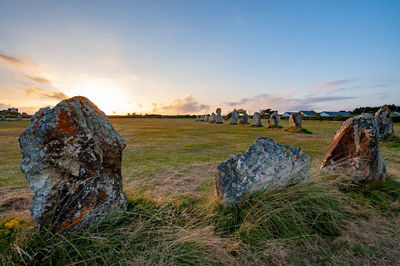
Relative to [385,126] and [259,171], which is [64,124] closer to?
[259,171]

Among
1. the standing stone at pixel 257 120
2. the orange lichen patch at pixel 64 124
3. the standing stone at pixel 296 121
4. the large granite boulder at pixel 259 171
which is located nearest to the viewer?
the orange lichen patch at pixel 64 124

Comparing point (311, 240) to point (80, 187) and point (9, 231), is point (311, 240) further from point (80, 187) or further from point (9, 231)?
point (9, 231)

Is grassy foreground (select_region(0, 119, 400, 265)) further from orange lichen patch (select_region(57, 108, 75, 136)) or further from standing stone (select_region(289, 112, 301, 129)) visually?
standing stone (select_region(289, 112, 301, 129))

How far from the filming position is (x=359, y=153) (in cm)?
423

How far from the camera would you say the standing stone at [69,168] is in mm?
2400

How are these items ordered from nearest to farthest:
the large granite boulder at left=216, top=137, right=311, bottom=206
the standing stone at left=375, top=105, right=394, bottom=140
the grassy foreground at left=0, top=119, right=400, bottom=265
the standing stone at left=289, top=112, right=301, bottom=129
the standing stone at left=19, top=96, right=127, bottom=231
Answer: the grassy foreground at left=0, top=119, right=400, bottom=265 < the standing stone at left=19, top=96, right=127, bottom=231 < the large granite boulder at left=216, top=137, right=311, bottom=206 < the standing stone at left=375, top=105, right=394, bottom=140 < the standing stone at left=289, top=112, right=301, bottom=129

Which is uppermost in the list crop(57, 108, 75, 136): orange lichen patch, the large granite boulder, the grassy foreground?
crop(57, 108, 75, 136): orange lichen patch

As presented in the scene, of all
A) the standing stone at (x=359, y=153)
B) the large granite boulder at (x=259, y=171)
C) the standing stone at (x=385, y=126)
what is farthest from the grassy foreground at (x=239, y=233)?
the standing stone at (x=385, y=126)

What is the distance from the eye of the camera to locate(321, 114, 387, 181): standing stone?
13.5 feet

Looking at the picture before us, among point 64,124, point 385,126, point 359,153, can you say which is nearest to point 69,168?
point 64,124

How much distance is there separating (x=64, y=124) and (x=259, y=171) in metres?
3.03

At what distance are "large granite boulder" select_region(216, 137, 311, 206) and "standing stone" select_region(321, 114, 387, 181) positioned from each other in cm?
141

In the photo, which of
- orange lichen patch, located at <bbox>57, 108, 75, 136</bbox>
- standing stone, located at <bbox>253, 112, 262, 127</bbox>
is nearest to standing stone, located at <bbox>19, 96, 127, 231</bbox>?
orange lichen patch, located at <bbox>57, 108, 75, 136</bbox>

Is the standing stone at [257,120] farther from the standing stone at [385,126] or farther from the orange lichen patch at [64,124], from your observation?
the orange lichen patch at [64,124]
